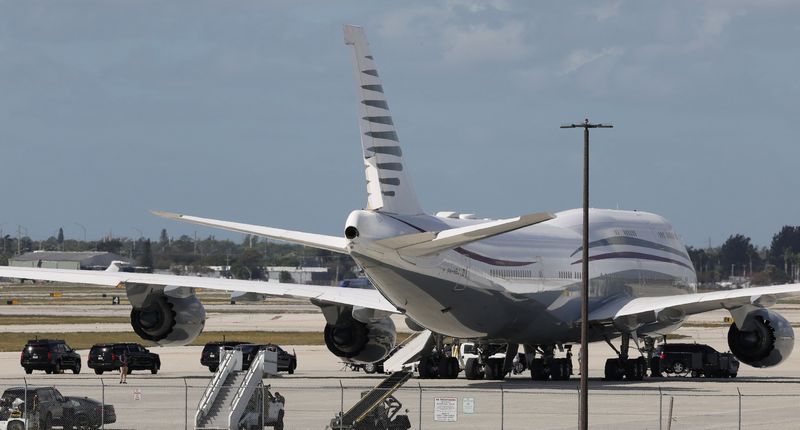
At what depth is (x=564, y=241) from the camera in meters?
53.3

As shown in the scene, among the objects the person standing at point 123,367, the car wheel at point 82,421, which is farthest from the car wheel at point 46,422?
the person standing at point 123,367

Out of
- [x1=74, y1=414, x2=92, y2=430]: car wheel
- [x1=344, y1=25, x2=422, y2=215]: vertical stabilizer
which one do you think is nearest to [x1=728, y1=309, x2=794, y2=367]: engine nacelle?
[x1=344, y1=25, x2=422, y2=215]: vertical stabilizer

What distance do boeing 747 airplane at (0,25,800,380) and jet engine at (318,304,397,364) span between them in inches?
1.7

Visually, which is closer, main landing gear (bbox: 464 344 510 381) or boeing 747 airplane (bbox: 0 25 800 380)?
boeing 747 airplane (bbox: 0 25 800 380)

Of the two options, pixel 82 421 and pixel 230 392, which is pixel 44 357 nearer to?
pixel 82 421

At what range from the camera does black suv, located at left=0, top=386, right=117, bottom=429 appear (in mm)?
34375

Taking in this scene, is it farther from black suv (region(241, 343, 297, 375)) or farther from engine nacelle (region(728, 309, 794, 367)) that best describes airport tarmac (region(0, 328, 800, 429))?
engine nacelle (region(728, 309, 794, 367))

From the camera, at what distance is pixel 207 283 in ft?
163

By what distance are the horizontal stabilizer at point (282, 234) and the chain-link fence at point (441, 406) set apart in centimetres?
394

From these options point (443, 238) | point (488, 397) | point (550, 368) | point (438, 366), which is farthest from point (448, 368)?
point (443, 238)

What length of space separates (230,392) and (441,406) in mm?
4957

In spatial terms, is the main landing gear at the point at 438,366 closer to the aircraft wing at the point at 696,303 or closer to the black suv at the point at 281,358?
the aircraft wing at the point at 696,303

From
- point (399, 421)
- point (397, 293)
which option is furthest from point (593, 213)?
point (399, 421)

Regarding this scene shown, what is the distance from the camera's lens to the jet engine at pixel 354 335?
167 ft
